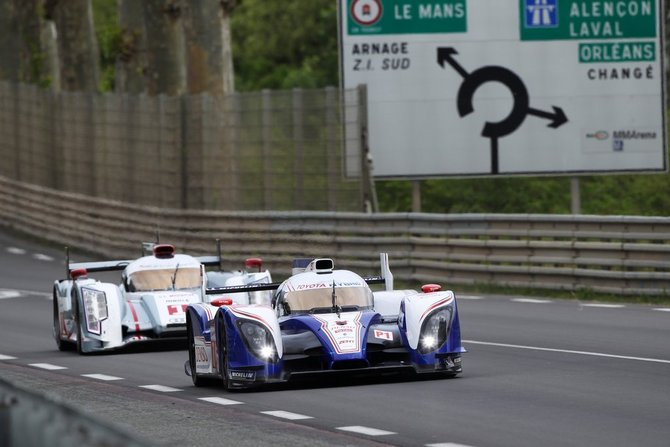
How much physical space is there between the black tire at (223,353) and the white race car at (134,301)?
11.0ft

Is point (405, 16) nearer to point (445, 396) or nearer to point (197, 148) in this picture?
point (197, 148)

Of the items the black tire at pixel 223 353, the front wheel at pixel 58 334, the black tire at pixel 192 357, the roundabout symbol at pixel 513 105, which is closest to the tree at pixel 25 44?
the roundabout symbol at pixel 513 105

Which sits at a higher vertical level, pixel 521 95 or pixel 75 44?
pixel 75 44

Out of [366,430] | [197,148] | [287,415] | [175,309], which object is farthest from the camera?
[197,148]

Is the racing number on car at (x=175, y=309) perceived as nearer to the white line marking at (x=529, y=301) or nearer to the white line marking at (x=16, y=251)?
the white line marking at (x=529, y=301)

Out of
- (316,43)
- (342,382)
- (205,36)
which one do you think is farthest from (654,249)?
(316,43)

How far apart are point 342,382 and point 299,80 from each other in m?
55.8

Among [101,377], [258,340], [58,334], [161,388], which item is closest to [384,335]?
[258,340]

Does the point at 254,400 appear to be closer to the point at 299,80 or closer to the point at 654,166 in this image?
the point at 654,166

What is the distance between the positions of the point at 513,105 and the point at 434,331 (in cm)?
1665

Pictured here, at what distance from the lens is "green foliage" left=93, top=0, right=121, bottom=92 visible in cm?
4711

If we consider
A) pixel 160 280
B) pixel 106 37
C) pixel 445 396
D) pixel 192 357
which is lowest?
pixel 445 396

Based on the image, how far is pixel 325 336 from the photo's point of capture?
13.4 m

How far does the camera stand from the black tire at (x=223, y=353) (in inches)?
542
